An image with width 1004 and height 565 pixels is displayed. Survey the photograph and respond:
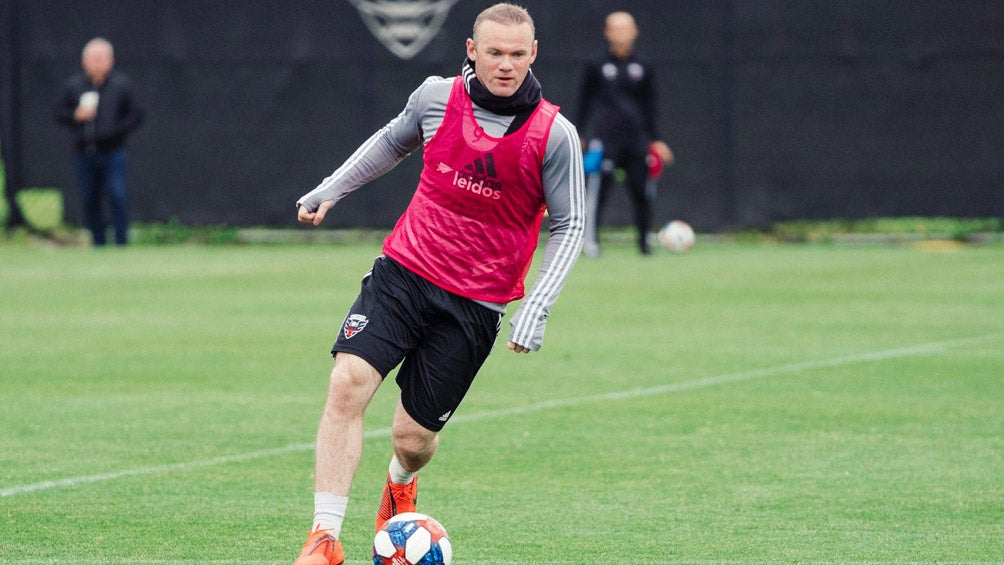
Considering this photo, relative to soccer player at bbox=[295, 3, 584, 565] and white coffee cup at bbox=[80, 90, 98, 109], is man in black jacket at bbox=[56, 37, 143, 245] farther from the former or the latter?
soccer player at bbox=[295, 3, 584, 565]

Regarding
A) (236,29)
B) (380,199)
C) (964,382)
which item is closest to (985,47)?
(380,199)

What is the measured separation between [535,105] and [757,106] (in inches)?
619

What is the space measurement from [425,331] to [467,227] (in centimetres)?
42

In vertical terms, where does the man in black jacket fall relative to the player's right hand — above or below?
below

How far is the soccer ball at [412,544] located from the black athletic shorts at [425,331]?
56cm

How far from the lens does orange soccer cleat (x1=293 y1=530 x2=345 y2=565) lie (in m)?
5.65

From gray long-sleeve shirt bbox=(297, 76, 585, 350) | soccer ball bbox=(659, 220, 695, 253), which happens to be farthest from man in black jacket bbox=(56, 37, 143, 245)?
gray long-sleeve shirt bbox=(297, 76, 585, 350)

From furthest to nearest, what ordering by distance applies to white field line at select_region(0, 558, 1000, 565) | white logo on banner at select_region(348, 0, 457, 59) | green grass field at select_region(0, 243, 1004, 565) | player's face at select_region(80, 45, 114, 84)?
white logo on banner at select_region(348, 0, 457, 59), player's face at select_region(80, 45, 114, 84), green grass field at select_region(0, 243, 1004, 565), white field line at select_region(0, 558, 1000, 565)

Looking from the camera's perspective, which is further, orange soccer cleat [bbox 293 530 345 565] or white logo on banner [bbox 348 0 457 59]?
white logo on banner [bbox 348 0 457 59]

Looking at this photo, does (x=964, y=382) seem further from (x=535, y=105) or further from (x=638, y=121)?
(x=638, y=121)

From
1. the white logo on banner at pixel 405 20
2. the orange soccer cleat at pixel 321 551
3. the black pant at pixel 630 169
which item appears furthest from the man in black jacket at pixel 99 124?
the orange soccer cleat at pixel 321 551

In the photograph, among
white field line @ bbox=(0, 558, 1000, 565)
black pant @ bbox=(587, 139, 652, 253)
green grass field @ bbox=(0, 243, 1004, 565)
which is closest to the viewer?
white field line @ bbox=(0, 558, 1000, 565)

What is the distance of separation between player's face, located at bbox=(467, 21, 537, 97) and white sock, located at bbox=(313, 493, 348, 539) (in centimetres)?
159

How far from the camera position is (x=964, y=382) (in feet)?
34.6
